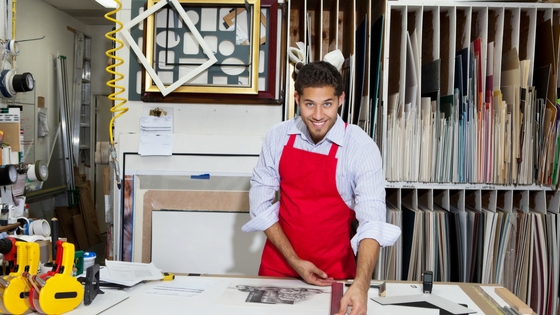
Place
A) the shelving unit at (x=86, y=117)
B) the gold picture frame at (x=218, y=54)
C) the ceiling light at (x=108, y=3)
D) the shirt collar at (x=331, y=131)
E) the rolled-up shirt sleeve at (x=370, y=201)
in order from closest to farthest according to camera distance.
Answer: the rolled-up shirt sleeve at (x=370, y=201) < the shirt collar at (x=331, y=131) < the gold picture frame at (x=218, y=54) < the ceiling light at (x=108, y=3) < the shelving unit at (x=86, y=117)

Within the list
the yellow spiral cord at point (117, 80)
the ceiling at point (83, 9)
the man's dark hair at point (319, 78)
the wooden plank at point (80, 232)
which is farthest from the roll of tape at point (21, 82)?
the wooden plank at point (80, 232)

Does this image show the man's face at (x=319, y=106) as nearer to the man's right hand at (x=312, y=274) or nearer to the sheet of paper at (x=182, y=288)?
the man's right hand at (x=312, y=274)

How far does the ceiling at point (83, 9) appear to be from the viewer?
201 inches

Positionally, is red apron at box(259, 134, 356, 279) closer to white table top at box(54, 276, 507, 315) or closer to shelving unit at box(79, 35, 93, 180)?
white table top at box(54, 276, 507, 315)

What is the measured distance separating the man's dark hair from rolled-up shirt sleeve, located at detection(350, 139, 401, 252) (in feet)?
0.87

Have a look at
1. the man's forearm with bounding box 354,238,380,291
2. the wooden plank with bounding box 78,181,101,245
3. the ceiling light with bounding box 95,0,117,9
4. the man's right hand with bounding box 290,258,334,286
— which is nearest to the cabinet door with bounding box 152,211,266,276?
the man's right hand with bounding box 290,258,334,286

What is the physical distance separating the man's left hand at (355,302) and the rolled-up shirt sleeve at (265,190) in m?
0.54

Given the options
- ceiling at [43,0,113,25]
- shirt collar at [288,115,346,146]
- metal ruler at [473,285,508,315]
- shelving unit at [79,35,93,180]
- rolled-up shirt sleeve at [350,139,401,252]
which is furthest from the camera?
shelving unit at [79,35,93,180]

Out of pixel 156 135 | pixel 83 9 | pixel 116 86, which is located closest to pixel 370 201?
pixel 156 135

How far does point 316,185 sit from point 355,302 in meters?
0.60

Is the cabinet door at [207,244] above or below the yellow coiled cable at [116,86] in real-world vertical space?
below

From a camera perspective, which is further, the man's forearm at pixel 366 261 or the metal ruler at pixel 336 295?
the man's forearm at pixel 366 261

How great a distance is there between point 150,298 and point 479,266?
1643mm

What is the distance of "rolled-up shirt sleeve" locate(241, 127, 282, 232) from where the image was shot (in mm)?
1836
